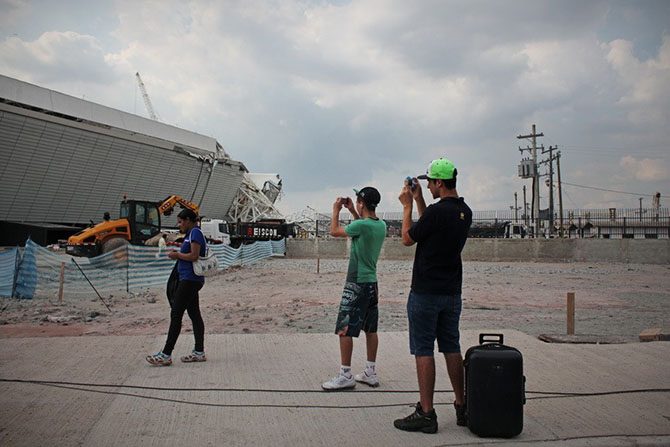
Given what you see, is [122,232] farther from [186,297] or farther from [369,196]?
[369,196]

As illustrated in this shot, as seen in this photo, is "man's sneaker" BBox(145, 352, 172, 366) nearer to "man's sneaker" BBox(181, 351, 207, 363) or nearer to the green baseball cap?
"man's sneaker" BBox(181, 351, 207, 363)

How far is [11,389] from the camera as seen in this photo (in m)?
5.08

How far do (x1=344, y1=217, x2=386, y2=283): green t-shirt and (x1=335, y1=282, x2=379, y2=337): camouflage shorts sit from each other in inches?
3.1

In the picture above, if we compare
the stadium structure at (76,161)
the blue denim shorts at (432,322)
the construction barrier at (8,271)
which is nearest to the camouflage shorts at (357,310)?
the blue denim shorts at (432,322)

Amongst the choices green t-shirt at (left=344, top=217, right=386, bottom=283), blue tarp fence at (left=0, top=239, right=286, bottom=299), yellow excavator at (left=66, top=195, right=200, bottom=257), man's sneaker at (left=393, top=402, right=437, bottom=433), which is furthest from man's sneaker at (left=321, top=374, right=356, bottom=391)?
yellow excavator at (left=66, top=195, right=200, bottom=257)

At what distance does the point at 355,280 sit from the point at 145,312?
23.3ft

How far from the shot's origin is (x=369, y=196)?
523 centimetres

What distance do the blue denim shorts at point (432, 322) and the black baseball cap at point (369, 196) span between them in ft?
3.97

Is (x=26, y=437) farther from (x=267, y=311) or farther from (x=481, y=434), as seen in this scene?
(x=267, y=311)

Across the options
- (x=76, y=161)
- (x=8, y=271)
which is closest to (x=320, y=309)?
(x=8, y=271)

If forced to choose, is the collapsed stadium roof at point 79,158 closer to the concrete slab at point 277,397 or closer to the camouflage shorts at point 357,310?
the concrete slab at point 277,397

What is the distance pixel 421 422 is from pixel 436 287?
968 millimetres

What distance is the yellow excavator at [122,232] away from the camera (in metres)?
21.0

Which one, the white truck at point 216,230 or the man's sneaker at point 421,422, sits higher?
the white truck at point 216,230
